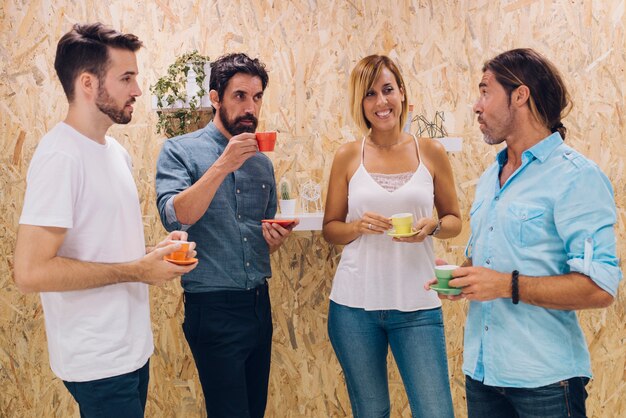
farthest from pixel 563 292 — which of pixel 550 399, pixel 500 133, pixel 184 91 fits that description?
pixel 184 91

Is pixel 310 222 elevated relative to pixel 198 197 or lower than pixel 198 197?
lower

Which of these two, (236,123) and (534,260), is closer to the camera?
(534,260)

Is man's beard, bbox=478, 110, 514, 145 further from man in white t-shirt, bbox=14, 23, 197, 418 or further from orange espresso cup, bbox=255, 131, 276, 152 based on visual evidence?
man in white t-shirt, bbox=14, 23, 197, 418

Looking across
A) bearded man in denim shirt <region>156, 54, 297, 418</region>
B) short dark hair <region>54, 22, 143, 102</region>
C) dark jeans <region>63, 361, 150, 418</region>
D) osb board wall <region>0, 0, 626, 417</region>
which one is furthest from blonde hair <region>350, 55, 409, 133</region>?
dark jeans <region>63, 361, 150, 418</region>

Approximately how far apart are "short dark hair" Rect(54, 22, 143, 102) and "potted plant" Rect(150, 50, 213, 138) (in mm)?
1070

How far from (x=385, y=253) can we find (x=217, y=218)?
0.71 meters

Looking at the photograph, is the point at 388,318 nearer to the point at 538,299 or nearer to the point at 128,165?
the point at 538,299

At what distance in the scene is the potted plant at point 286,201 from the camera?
3039 mm

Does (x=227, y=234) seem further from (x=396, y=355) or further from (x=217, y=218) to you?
(x=396, y=355)

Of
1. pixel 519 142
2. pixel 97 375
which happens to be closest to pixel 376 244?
pixel 519 142

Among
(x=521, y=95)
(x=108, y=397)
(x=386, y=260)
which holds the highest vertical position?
(x=521, y=95)

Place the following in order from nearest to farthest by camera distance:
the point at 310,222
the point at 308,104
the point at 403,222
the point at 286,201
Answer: the point at 403,222
the point at 310,222
the point at 286,201
the point at 308,104

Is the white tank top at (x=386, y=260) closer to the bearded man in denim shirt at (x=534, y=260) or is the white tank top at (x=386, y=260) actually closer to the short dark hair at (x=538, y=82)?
the bearded man in denim shirt at (x=534, y=260)

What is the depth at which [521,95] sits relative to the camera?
1.83m
